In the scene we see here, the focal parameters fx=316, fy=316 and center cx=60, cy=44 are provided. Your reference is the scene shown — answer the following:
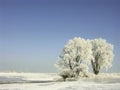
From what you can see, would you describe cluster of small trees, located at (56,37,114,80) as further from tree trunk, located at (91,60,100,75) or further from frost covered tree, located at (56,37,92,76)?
tree trunk, located at (91,60,100,75)

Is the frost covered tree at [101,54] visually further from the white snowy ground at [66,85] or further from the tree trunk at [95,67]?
the white snowy ground at [66,85]

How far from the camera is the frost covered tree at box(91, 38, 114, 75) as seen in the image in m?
62.3

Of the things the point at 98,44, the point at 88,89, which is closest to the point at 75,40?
the point at 98,44

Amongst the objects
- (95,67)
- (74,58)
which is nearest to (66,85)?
(74,58)

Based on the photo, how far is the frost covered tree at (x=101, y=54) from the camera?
204 ft

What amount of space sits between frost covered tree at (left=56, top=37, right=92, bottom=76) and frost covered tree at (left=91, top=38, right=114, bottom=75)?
807cm

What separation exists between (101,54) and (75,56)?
10.8m

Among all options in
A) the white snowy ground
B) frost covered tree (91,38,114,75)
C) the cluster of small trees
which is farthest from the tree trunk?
the white snowy ground

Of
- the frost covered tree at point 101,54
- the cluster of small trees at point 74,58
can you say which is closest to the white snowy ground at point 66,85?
the cluster of small trees at point 74,58

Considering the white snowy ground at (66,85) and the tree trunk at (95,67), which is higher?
the tree trunk at (95,67)

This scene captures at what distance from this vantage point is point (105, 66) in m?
62.8

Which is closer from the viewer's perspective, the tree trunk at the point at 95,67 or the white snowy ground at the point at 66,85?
the white snowy ground at the point at 66,85

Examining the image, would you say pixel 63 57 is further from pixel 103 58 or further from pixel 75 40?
pixel 103 58

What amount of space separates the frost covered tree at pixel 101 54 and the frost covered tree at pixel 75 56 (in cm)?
807
